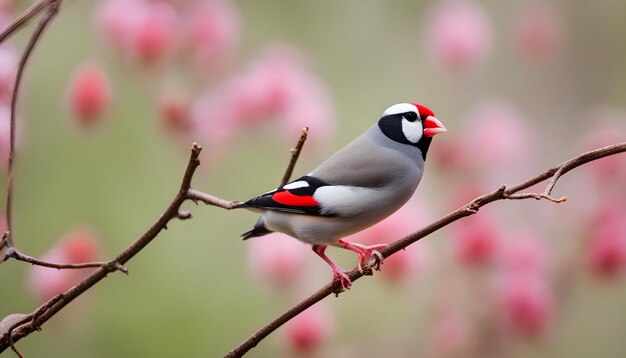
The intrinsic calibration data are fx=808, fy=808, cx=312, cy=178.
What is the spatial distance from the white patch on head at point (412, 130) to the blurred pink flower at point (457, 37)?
2.77 feet

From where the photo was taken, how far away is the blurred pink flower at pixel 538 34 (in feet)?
6.15

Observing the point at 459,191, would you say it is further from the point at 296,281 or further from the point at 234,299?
the point at 234,299

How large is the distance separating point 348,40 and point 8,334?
181cm

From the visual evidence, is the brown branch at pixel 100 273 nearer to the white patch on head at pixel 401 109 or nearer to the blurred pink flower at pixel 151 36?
the white patch on head at pixel 401 109

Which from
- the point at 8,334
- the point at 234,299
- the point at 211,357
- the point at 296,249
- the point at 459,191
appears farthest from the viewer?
the point at 234,299

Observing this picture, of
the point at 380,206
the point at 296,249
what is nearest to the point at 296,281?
the point at 296,249

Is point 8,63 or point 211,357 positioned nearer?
point 8,63

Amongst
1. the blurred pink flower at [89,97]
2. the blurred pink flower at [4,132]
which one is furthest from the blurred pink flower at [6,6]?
the blurred pink flower at [89,97]

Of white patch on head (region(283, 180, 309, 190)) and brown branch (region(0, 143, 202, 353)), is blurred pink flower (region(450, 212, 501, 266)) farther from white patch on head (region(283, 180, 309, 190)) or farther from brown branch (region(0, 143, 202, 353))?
brown branch (region(0, 143, 202, 353))

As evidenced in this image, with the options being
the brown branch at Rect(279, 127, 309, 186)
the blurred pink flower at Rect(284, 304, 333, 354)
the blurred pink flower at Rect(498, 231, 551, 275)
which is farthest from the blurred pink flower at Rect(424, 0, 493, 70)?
the brown branch at Rect(279, 127, 309, 186)

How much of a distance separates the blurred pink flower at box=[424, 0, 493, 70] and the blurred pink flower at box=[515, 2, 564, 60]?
0.22 metres

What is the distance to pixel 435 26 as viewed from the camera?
172cm

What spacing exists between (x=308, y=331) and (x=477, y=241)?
368mm

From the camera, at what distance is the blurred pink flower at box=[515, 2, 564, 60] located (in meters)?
1.87
